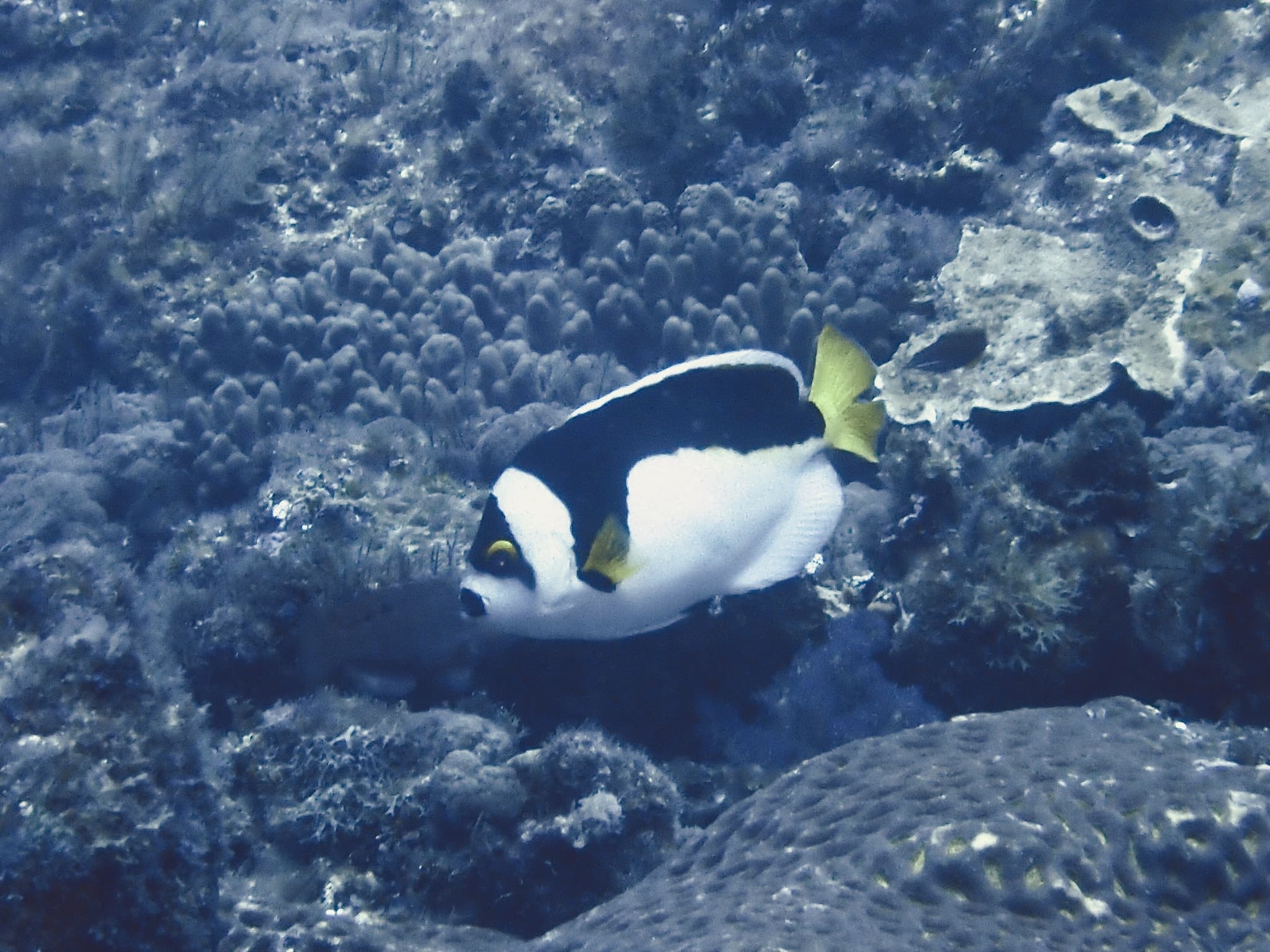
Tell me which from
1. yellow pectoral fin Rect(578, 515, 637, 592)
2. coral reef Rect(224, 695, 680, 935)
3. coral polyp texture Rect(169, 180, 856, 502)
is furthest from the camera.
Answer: coral polyp texture Rect(169, 180, 856, 502)

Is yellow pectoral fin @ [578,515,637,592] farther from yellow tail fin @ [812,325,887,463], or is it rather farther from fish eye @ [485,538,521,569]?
yellow tail fin @ [812,325,887,463]

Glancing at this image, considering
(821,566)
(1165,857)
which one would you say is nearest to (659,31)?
(821,566)

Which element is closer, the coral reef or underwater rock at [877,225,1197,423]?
the coral reef

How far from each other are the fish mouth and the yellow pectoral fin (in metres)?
0.34

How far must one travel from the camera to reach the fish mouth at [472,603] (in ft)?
8.51

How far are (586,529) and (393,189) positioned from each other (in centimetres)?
471

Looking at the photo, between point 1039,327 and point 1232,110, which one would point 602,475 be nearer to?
point 1039,327

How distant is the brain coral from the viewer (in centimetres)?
223

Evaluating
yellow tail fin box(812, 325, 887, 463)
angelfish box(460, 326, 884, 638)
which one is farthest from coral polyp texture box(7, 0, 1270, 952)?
yellow tail fin box(812, 325, 887, 463)

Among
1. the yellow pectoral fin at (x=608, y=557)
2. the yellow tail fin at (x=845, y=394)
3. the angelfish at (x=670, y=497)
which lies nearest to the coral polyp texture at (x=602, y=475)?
the angelfish at (x=670, y=497)

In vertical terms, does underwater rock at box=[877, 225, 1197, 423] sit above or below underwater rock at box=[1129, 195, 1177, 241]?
below

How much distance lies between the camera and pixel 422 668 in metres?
3.34

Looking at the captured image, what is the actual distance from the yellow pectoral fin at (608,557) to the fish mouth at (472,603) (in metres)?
0.34

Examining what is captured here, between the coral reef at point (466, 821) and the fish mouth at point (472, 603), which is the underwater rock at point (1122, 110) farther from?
the fish mouth at point (472, 603)
